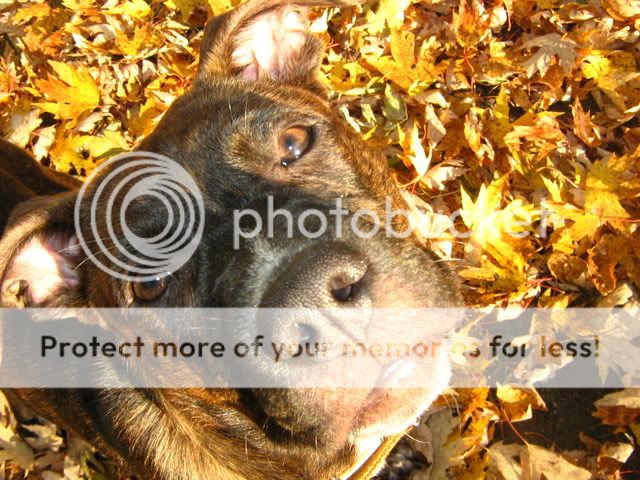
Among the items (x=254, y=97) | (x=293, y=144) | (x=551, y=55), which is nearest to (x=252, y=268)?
(x=293, y=144)

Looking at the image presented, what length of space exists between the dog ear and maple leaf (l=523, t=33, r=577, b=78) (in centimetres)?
357

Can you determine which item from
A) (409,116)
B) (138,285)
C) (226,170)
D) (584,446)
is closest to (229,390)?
(138,285)

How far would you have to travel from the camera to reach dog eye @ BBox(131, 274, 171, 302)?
3.05 meters

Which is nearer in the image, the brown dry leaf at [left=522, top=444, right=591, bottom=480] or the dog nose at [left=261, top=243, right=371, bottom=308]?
the dog nose at [left=261, top=243, right=371, bottom=308]

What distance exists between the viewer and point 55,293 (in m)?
3.63

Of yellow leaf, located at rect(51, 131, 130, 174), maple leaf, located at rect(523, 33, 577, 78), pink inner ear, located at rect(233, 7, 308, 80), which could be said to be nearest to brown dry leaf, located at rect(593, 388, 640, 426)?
maple leaf, located at rect(523, 33, 577, 78)

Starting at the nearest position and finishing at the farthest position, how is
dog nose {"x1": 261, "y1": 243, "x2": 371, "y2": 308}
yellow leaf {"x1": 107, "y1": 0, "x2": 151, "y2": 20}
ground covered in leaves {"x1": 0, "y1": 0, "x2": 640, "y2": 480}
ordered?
dog nose {"x1": 261, "y1": 243, "x2": 371, "y2": 308}
ground covered in leaves {"x1": 0, "y1": 0, "x2": 640, "y2": 480}
yellow leaf {"x1": 107, "y1": 0, "x2": 151, "y2": 20}

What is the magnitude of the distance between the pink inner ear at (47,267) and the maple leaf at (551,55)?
3646 mm

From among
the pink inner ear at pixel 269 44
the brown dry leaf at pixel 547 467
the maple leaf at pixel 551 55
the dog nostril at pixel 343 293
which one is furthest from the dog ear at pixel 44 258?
the maple leaf at pixel 551 55

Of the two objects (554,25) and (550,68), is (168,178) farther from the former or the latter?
(554,25)

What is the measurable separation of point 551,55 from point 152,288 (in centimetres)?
357

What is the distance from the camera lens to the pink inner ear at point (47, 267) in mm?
3412

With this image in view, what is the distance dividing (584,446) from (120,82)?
502 cm

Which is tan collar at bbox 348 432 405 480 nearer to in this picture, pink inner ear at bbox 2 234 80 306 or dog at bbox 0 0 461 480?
dog at bbox 0 0 461 480
